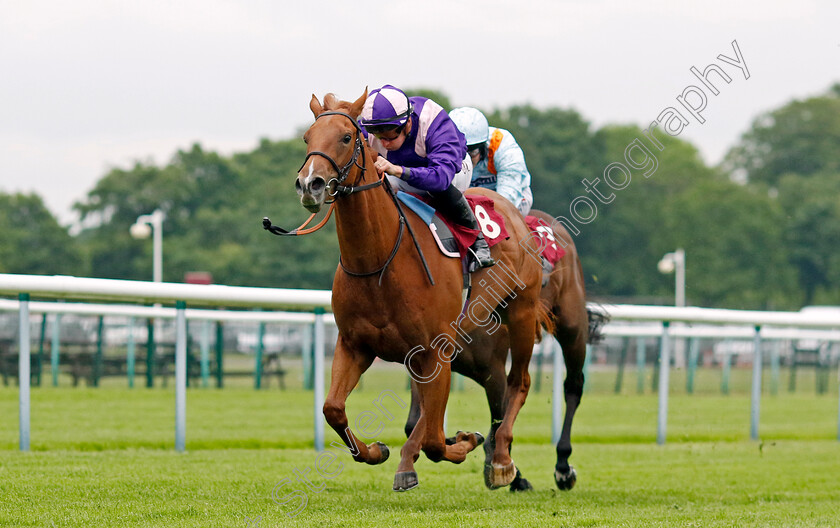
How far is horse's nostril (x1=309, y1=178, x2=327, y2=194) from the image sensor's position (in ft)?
14.1

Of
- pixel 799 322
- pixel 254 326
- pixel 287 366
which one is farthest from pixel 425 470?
pixel 254 326

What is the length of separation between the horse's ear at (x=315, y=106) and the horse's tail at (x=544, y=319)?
205 centimetres

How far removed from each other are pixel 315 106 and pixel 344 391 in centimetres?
125

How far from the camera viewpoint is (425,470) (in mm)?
7188

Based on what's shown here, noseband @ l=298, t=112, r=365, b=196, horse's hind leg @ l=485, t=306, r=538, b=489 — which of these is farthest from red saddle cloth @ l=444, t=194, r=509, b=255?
noseband @ l=298, t=112, r=365, b=196

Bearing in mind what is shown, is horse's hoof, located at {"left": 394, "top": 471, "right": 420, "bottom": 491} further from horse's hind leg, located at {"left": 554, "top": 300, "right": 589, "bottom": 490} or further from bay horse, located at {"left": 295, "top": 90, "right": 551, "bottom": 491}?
horse's hind leg, located at {"left": 554, "top": 300, "right": 589, "bottom": 490}

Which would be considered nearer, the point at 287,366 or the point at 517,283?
the point at 517,283

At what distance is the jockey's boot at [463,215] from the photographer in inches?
212

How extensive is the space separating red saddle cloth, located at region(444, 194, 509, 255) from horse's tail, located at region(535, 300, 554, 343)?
2.23 ft

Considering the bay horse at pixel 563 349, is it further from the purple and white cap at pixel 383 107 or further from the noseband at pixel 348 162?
the noseband at pixel 348 162

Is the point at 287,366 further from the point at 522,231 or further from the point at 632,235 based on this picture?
the point at 632,235

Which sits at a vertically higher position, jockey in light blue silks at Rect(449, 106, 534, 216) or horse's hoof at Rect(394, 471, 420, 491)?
jockey in light blue silks at Rect(449, 106, 534, 216)

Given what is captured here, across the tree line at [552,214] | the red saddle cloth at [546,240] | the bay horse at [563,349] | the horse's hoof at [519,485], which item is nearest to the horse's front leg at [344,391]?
the bay horse at [563,349]

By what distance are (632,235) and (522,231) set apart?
173 feet
